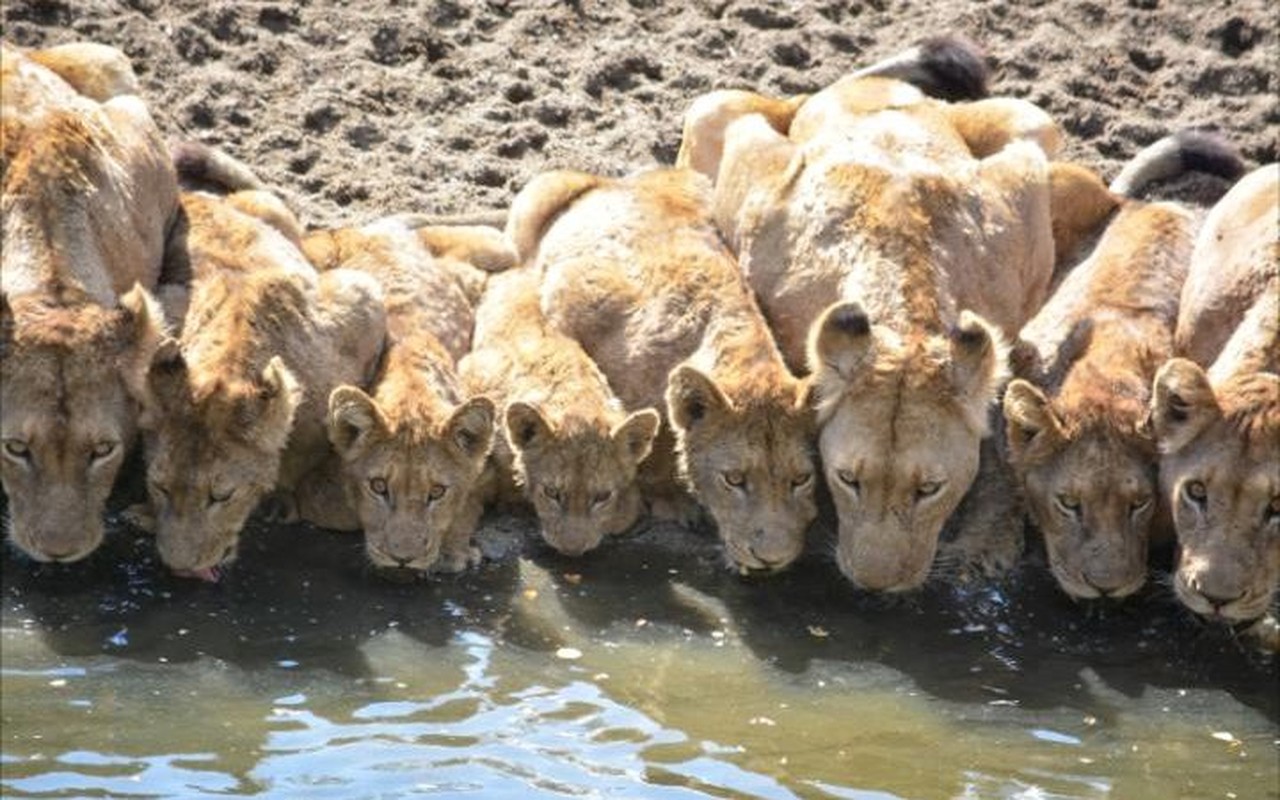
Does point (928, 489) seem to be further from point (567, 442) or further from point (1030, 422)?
point (567, 442)

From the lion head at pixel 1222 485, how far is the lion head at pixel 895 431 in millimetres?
811

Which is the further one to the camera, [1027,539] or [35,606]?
[1027,539]

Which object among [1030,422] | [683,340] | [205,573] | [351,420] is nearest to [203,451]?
[205,573]

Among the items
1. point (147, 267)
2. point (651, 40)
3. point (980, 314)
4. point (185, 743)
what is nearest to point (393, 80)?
point (651, 40)

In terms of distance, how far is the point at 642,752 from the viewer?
33.9 feet

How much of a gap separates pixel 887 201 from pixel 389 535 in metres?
2.80

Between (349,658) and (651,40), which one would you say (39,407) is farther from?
(651,40)

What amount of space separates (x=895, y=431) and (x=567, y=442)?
4.71 ft

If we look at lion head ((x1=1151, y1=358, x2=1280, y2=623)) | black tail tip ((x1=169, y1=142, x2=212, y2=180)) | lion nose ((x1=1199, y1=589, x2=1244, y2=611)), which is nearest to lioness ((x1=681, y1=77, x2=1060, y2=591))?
lion head ((x1=1151, y1=358, x2=1280, y2=623))

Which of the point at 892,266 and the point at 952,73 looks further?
the point at 952,73

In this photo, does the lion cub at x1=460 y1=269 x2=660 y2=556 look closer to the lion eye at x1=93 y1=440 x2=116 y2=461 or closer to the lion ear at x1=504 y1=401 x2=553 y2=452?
the lion ear at x1=504 y1=401 x2=553 y2=452

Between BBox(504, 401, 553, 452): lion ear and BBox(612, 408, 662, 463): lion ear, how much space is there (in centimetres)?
31

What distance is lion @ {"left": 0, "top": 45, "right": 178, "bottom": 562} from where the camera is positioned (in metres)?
11.3

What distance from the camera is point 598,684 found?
11.0m
